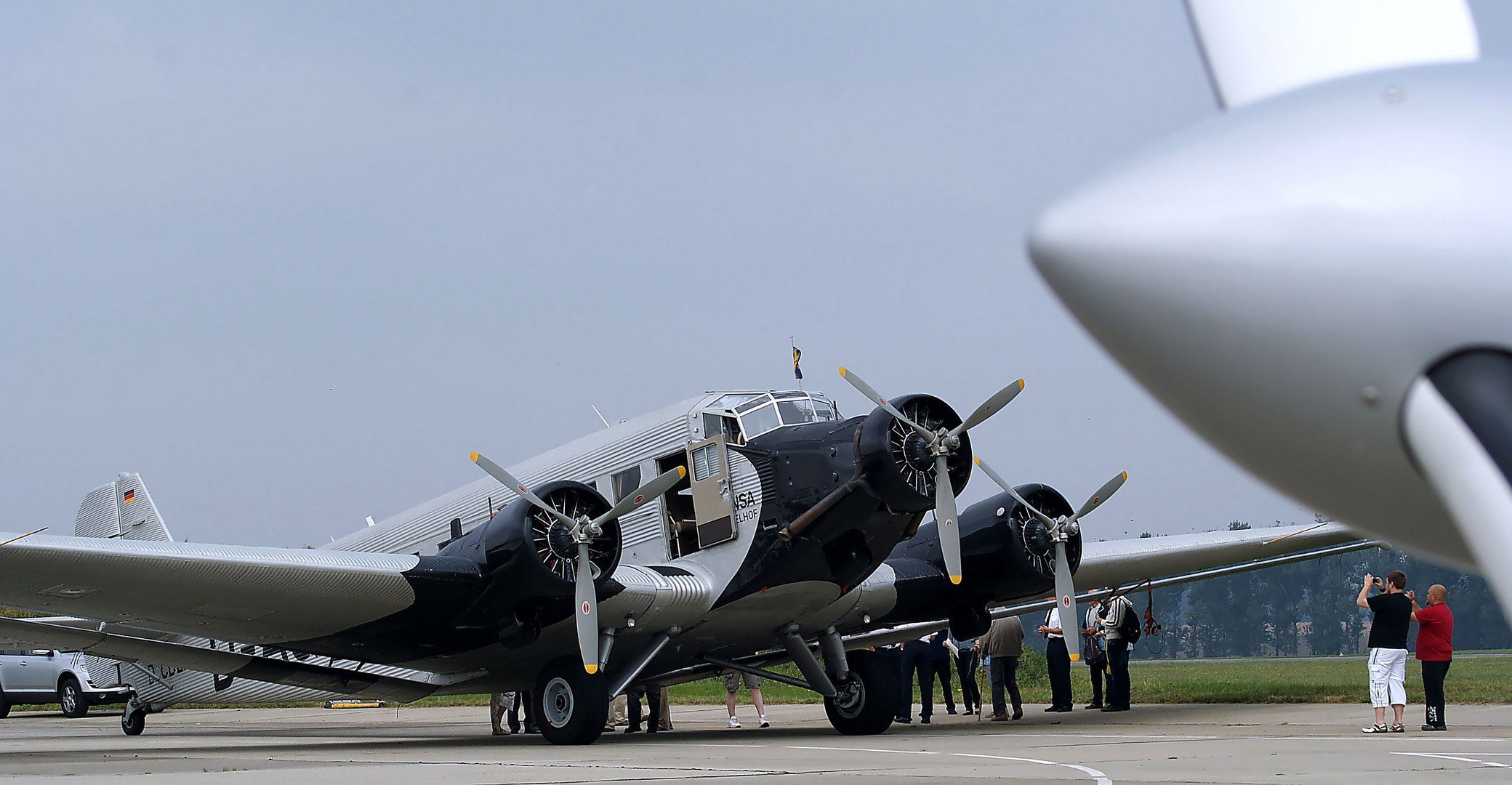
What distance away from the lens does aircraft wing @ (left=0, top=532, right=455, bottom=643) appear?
37.9ft

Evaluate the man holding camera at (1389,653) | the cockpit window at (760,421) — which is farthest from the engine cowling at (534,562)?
the man holding camera at (1389,653)

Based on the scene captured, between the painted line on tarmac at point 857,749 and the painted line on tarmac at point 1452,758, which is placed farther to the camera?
A: the painted line on tarmac at point 857,749

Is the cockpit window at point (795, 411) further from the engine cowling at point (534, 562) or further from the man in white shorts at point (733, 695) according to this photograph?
the man in white shorts at point (733, 695)

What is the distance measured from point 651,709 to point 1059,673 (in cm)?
589

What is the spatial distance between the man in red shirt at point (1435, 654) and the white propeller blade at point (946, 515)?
4.56 m

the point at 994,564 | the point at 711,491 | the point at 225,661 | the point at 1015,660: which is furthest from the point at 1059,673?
the point at 225,661

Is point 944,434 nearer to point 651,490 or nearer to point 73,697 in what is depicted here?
point 651,490

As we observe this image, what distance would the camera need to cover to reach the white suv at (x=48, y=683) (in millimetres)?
30016

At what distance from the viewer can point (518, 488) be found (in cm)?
1287

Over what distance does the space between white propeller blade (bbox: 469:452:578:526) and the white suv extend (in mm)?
21654

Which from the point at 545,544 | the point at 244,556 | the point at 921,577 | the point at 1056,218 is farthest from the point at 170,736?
the point at 1056,218

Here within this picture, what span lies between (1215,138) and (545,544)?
11.5 meters

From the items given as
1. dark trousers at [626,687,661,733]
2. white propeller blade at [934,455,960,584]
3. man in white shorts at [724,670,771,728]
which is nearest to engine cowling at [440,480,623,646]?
white propeller blade at [934,455,960,584]

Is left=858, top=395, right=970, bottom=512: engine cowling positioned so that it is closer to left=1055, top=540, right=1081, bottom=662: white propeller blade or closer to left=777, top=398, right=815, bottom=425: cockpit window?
left=777, top=398, right=815, bottom=425: cockpit window
